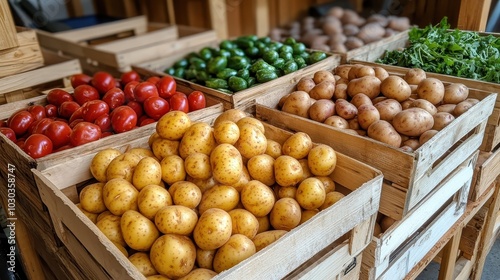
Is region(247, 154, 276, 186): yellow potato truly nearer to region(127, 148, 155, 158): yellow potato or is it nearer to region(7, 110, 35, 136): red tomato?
region(127, 148, 155, 158): yellow potato

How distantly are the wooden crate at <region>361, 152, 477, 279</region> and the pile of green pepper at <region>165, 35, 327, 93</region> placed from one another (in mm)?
1041

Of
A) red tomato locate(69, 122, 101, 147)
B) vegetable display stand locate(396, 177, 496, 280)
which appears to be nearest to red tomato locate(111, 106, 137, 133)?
red tomato locate(69, 122, 101, 147)

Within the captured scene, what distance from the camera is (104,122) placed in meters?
1.80

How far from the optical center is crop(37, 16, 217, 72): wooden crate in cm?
307

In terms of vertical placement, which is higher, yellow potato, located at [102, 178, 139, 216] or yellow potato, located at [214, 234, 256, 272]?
yellow potato, located at [102, 178, 139, 216]

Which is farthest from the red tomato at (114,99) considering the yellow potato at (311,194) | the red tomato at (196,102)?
the yellow potato at (311,194)

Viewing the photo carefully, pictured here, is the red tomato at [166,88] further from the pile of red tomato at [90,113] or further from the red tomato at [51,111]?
the red tomato at [51,111]

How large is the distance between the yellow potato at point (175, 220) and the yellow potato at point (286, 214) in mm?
277

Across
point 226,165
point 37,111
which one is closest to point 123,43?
point 37,111

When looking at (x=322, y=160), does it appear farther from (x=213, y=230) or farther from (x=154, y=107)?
(x=154, y=107)

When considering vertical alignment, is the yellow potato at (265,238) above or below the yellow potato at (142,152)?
below

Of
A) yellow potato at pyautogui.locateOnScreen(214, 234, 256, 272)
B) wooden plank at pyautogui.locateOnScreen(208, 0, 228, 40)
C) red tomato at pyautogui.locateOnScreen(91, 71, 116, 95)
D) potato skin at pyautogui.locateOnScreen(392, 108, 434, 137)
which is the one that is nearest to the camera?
yellow potato at pyautogui.locateOnScreen(214, 234, 256, 272)

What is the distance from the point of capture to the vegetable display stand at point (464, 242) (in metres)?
1.89

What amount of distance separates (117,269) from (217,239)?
280mm
